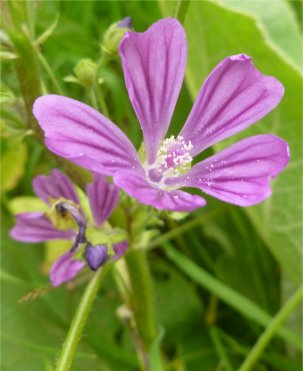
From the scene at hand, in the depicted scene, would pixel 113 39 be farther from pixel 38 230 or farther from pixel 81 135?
pixel 38 230

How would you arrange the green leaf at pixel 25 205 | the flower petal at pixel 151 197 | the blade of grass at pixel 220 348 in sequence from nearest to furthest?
the flower petal at pixel 151 197, the blade of grass at pixel 220 348, the green leaf at pixel 25 205

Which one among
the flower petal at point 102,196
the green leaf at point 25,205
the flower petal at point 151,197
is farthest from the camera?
the green leaf at point 25,205

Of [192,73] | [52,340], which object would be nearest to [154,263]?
[52,340]

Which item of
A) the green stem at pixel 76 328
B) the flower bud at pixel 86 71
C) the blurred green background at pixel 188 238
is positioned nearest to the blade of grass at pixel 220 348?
the blurred green background at pixel 188 238

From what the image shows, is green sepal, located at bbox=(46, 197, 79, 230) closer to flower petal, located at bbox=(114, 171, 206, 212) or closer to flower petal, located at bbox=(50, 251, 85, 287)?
flower petal, located at bbox=(50, 251, 85, 287)

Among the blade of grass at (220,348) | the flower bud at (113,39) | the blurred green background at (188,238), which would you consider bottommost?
the blade of grass at (220,348)

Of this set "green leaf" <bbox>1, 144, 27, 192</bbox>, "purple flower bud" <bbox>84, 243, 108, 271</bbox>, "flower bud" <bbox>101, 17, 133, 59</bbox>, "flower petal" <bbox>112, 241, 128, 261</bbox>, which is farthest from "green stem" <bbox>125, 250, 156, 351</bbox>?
"green leaf" <bbox>1, 144, 27, 192</bbox>

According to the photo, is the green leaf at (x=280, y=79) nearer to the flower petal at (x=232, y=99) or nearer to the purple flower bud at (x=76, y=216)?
the flower petal at (x=232, y=99)
